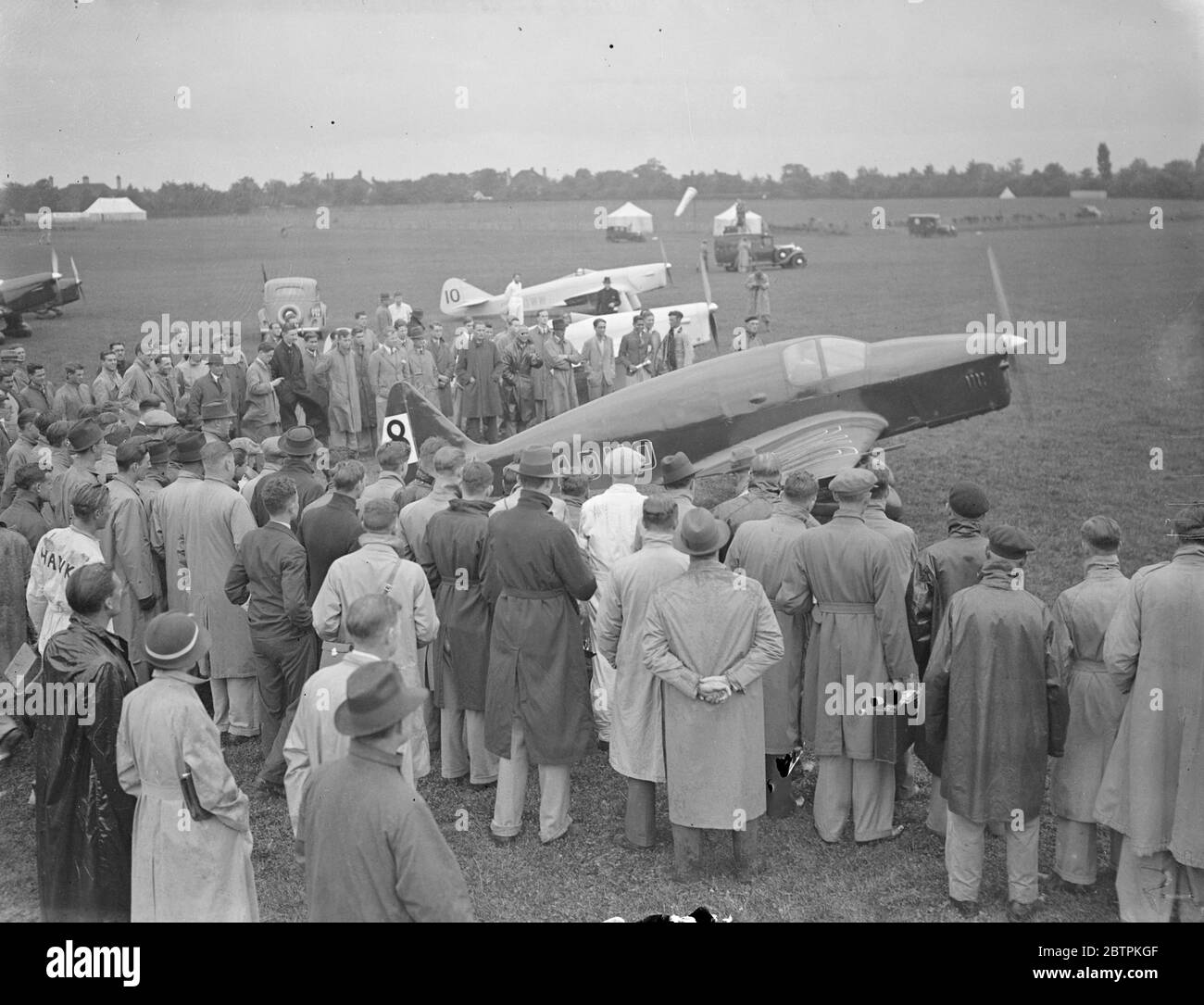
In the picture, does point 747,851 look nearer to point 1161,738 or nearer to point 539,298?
point 1161,738

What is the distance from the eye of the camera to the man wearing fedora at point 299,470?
22.7 ft

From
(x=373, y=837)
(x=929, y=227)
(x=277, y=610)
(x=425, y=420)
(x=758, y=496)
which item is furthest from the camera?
(x=929, y=227)

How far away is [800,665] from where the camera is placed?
18.7 ft

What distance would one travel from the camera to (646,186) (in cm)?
4228

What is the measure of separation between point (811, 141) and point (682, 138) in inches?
181

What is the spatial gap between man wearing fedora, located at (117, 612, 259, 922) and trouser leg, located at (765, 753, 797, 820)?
3.03 m

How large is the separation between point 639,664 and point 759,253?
31850 mm

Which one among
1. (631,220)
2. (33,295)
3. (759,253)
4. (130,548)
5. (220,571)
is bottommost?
(220,571)

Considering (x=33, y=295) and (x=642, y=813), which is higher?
(x=33, y=295)

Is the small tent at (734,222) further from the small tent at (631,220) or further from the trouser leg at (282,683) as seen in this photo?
the trouser leg at (282,683)

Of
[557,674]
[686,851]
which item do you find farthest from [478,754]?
[686,851]

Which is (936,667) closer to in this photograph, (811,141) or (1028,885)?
(1028,885)

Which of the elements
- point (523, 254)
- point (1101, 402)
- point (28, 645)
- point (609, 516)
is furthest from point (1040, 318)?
point (28, 645)

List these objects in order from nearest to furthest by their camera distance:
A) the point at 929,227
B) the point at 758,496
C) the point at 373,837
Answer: the point at 373,837, the point at 758,496, the point at 929,227
